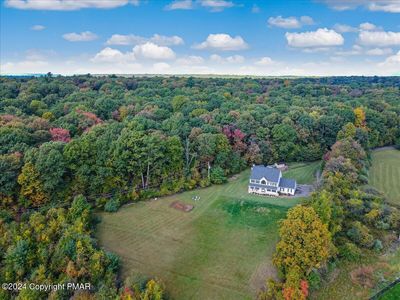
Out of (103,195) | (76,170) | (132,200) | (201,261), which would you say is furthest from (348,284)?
(76,170)

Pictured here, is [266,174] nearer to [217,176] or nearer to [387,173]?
[217,176]

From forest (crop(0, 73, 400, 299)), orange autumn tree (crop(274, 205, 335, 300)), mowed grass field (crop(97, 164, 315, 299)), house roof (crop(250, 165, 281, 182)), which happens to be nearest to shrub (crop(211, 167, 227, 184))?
forest (crop(0, 73, 400, 299))

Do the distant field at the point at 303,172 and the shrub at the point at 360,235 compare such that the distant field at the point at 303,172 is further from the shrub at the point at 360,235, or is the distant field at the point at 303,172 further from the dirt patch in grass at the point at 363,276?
the dirt patch in grass at the point at 363,276

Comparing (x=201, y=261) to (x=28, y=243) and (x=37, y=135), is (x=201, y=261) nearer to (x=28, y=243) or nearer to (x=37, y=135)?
(x=28, y=243)

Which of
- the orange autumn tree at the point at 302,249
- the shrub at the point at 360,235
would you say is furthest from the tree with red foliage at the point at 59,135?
the shrub at the point at 360,235

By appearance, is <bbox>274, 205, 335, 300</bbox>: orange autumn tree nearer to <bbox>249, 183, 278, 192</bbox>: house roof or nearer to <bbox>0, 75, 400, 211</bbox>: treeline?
<bbox>249, 183, 278, 192</bbox>: house roof
